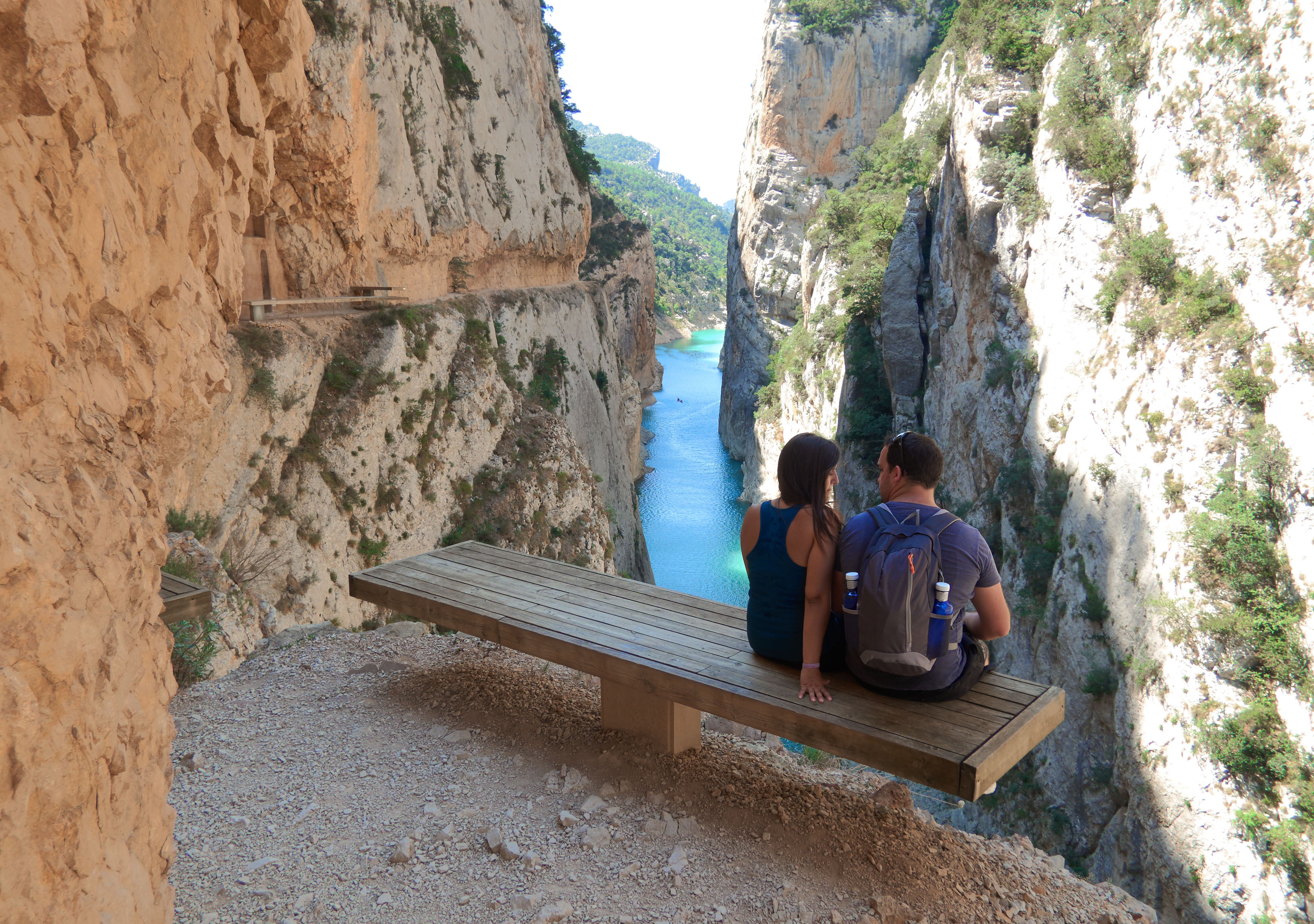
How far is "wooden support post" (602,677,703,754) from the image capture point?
358 centimetres

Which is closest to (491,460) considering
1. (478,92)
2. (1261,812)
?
(478,92)

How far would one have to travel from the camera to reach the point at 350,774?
349 centimetres

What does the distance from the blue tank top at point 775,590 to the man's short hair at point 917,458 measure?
1.32 ft

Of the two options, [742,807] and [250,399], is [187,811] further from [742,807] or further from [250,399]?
[250,399]

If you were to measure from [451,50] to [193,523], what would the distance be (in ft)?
36.9

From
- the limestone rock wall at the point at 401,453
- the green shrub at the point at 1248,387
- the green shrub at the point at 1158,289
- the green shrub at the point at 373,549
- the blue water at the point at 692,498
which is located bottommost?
the blue water at the point at 692,498

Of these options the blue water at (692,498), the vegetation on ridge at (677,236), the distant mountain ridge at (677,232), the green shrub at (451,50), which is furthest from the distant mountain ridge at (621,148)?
the green shrub at (451,50)

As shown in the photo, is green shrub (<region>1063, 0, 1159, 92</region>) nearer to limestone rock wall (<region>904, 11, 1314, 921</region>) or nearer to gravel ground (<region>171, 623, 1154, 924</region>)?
limestone rock wall (<region>904, 11, 1314, 921</region>)

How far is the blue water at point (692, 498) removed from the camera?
26.6 metres

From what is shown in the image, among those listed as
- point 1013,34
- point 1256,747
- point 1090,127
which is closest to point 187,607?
point 1256,747

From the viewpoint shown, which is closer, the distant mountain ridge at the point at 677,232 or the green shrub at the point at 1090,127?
the green shrub at the point at 1090,127

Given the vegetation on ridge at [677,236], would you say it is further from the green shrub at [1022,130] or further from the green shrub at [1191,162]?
the green shrub at [1191,162]

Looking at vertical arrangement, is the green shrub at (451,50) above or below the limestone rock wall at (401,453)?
above

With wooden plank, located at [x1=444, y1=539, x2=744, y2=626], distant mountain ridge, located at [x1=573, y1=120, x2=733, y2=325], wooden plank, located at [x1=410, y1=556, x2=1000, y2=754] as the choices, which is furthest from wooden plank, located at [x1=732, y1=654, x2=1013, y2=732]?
distant mountain ridge, located at [x1=573, y1=120, x2=733, y2=325]
